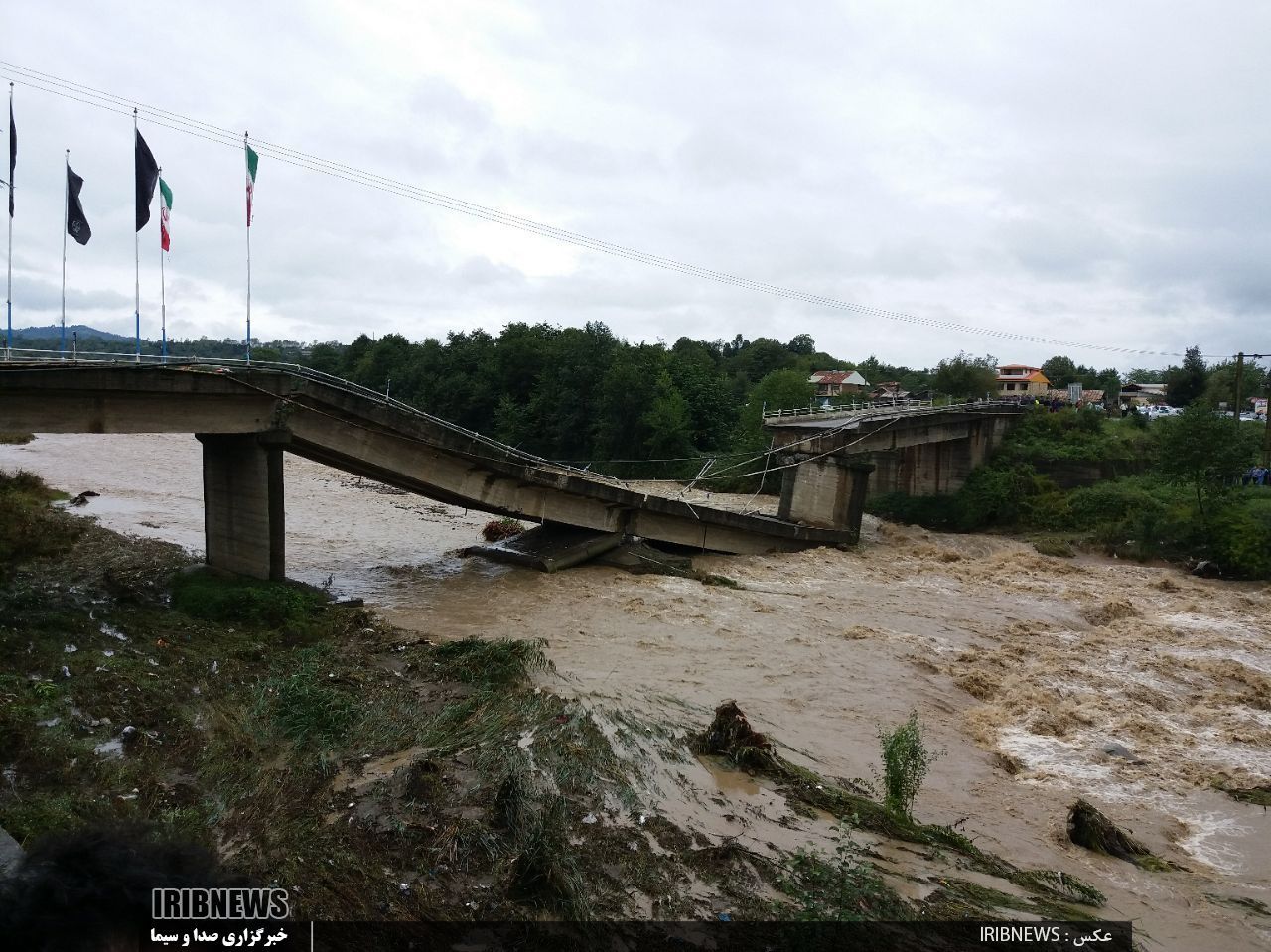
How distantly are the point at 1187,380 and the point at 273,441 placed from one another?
249 ft

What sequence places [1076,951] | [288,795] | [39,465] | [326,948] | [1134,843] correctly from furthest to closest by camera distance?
[39,465] → [1134,843] → [288,795] → [1076,951] → [326,948]

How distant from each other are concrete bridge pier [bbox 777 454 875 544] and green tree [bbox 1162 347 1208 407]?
171 feet

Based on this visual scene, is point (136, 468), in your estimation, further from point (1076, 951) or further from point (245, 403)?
point (1076, 951)

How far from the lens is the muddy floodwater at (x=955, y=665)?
35.8 ft

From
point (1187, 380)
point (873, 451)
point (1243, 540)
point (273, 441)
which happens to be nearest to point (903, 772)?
point (273, 441)

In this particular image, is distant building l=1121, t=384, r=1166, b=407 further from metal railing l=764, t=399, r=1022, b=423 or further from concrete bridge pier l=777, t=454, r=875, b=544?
concrete bridge pier l=777, t=454, r=875, b=544

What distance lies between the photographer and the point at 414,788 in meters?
9.30

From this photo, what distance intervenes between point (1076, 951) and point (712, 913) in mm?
3092

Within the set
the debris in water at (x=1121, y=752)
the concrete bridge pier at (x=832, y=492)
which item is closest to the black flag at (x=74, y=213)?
the debris in water at (x=1121, y=752)

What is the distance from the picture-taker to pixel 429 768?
9.82m

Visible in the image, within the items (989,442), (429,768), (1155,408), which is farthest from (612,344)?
(429,768)

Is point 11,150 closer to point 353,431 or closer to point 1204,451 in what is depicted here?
point 353,431

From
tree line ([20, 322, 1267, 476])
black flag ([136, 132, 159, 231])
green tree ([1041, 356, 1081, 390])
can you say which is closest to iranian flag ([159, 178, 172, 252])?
black flag ([136, 132, 159, 231])

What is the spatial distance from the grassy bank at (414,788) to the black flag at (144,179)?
10721mm
